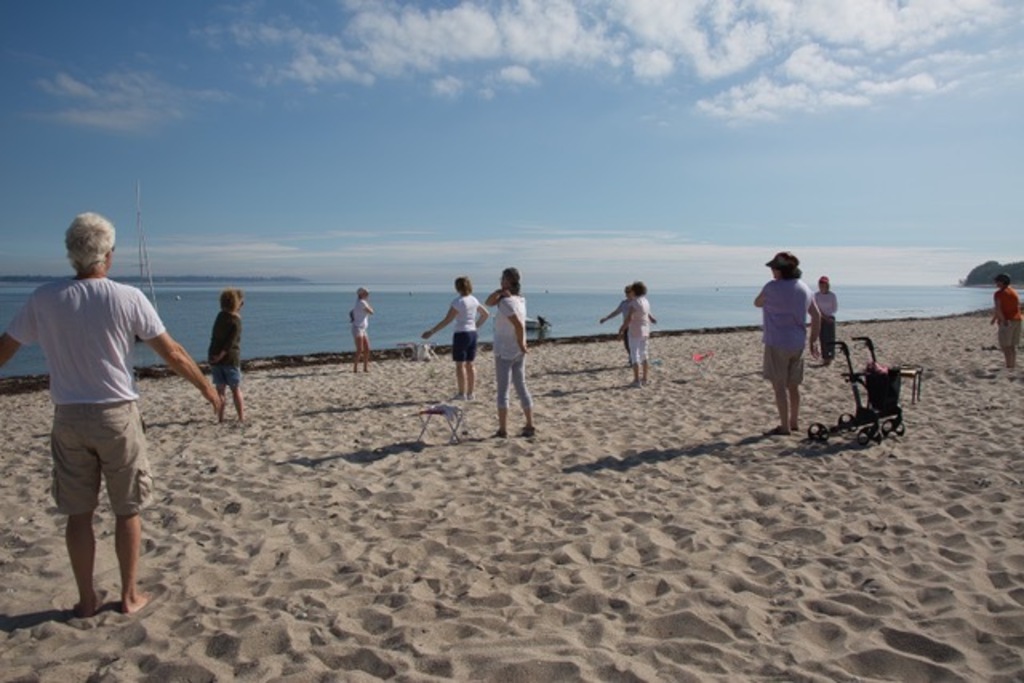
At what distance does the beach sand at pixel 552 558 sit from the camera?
9.68 feet

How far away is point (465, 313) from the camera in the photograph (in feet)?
32.4

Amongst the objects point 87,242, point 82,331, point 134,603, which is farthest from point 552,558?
point 87,242

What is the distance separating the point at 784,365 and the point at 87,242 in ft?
19.7

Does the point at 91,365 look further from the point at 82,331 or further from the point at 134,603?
the point at 134,603

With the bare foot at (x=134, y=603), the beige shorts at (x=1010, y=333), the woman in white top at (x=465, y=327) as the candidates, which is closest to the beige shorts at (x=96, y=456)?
the bare foot at (x=134, y=603)

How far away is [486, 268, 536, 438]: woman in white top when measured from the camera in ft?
22.7

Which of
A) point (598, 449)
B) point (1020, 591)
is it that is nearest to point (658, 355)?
point (598, 449)

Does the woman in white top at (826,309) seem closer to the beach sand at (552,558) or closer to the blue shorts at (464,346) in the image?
the beach sand at (552,558)

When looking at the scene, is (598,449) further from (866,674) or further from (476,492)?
(866,674)

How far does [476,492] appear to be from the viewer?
17.6ft

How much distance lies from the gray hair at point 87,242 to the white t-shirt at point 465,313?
6.69 m

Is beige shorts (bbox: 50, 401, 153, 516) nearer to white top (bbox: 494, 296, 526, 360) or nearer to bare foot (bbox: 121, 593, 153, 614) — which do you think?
bare foot (bbox: 121, 593, 153, 614)

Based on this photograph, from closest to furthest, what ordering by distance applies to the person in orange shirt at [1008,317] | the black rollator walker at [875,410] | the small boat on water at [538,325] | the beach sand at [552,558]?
the beach sand at [552,558] → the black rollator walker at [875,410] → the person in orange shirt at [1008,317] → the small boat on water at [538,325]

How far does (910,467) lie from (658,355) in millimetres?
14341
